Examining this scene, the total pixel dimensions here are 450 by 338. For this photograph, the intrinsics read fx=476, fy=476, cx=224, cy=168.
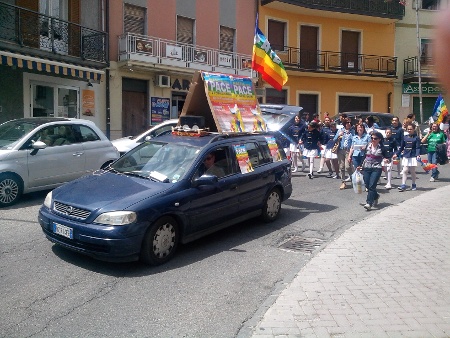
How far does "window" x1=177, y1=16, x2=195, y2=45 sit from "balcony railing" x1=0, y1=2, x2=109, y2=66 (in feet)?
14.0

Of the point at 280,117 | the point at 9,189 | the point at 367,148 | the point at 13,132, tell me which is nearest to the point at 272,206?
the point at 367,148

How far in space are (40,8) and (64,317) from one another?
16.1m

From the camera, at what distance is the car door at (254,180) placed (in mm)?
7534

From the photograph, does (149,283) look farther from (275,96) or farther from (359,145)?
(275,96)

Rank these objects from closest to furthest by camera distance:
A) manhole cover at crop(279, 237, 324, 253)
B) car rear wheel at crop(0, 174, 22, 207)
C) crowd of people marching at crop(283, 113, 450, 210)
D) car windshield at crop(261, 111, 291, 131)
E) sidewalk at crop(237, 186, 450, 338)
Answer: sidewalk at crop(237, 186, 450, 338) < manhole cover at crop(279, 237, 324, 253) < car rear wheel at crop(0, 174, 22, 207) < crowd of people marching at crop(283, 113, 450, 210) < car windshield at crop(261, 111, 291, 131)

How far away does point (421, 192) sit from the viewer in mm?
12320

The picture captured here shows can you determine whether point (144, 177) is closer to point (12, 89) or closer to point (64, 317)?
point (64, 317)

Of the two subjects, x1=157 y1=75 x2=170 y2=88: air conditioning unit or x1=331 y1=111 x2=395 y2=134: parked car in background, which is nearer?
x1=331 y1=111 x2=395 y2=134: parked car in background

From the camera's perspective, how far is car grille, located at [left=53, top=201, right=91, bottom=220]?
576 cm

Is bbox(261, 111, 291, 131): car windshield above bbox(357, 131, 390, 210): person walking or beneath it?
above

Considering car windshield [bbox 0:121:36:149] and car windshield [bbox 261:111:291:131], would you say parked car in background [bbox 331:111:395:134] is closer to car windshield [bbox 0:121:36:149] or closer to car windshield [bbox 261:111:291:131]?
car windshield [bbox 261:111:291:131]

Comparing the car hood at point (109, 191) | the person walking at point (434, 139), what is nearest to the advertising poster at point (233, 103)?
the car hood at point (109, 191)

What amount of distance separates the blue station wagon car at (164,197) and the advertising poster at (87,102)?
1266cm

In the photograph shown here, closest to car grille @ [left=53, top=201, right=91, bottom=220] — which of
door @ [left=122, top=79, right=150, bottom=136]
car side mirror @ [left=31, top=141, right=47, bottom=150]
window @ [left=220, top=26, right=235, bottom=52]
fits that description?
car side mirror @ [left=31, top=141, right=47, bottom=150]
